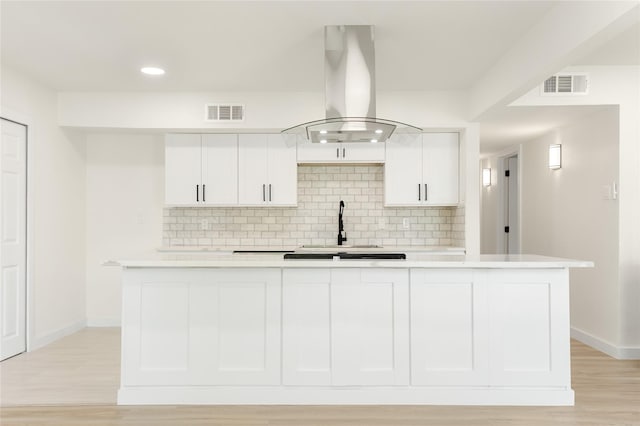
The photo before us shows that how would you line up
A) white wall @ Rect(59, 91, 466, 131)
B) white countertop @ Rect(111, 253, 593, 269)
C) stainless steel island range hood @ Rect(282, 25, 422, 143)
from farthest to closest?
white wall @ Rect(59, 91, 466, 131) → stainless steel island range hood @ Rect(282, 25, 422, 143) → white countertop @ Rect(111, 253, 593, 269)

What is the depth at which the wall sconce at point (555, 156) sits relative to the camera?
5438mm

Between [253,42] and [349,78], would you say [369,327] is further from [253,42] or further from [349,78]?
[253,42]

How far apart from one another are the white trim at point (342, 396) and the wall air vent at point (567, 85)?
262cm

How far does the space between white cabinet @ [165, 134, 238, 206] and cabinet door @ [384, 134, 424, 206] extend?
5.52 feet

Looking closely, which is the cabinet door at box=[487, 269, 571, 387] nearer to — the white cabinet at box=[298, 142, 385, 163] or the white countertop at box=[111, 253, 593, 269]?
the white countertop at box=[111, 253, 593, 269]

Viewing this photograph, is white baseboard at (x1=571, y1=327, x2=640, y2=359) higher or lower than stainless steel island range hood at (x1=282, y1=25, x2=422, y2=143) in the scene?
lower

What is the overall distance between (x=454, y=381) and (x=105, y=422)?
7.10 feet

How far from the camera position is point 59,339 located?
4984 millimetres

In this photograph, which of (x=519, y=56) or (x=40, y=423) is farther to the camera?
(x=519, y=56)

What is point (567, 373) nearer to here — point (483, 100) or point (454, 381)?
point (454, 381)

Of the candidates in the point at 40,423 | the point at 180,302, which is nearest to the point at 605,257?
the point at 180,302

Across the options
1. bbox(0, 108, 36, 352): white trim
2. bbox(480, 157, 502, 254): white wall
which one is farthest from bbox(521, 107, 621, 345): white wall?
bbox(0, 108, 36, 352): white trim

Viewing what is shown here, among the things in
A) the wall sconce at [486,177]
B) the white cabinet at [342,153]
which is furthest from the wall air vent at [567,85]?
the wall sconce at [486,177]

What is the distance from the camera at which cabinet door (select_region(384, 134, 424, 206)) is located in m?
5.29
